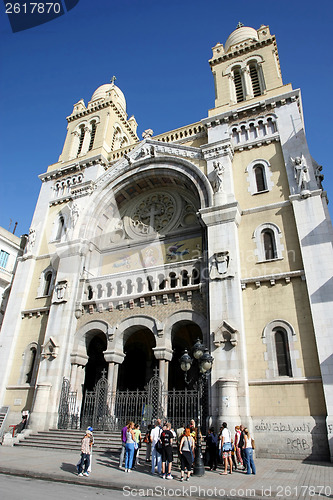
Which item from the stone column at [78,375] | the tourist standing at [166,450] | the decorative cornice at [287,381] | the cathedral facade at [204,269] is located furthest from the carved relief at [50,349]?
the decorative cornice at [287,381]

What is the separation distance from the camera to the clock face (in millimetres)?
25328

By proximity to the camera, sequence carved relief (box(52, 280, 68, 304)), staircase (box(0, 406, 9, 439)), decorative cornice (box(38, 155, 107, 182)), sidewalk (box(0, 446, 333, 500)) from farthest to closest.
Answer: decorative cornice (box(38, 155, 107, 182)), carved relief (box(52, 280, 68, 304)), staircase (box(0, 406, 9, 439)), sidewalk (box(0, 446, 333, 500))

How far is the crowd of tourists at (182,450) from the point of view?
36.3ft

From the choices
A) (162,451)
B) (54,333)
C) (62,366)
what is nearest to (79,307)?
(54,333)

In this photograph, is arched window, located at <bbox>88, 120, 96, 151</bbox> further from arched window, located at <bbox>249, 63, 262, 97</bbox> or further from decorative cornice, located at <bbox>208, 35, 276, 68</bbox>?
arched window, located at <bbox>249, 63, 262, 97</bbox>

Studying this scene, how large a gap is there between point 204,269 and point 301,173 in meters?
7.18

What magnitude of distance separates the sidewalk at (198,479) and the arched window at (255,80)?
901 inches

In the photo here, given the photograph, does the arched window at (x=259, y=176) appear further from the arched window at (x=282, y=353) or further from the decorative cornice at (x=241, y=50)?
the decorative cornice at (x=241, y=50)

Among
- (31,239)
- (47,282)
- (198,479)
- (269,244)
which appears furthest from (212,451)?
(31,239)

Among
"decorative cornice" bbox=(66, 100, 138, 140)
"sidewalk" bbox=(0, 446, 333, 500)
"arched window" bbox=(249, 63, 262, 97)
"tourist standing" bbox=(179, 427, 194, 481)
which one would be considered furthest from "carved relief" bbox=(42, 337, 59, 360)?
"decorative cornice" bbox=(66, 100, 138, 140)

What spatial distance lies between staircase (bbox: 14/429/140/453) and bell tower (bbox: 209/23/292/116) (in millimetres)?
20726

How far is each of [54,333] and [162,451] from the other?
1201 cm

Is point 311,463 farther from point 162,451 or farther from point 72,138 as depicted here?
point 72,138

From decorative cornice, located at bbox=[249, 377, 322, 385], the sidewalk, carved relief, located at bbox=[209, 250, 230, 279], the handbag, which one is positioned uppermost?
carved relief, located at bbox=[209, 250, 230, 279]
